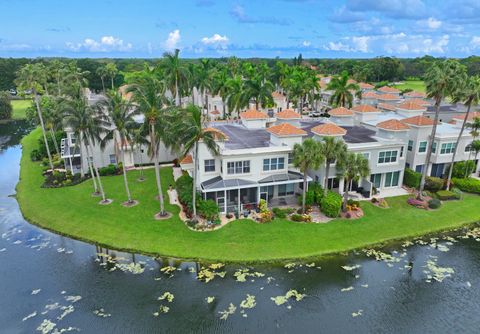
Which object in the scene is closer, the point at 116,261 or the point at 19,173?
the point at 116,261

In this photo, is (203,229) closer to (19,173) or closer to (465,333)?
(465,333)

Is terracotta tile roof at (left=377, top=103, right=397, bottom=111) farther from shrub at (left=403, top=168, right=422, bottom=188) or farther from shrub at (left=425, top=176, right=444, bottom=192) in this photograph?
shrub at (left=425, top=176, right=444, bottom=192)

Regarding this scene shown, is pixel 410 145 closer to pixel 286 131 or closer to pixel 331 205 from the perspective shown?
pixel 331 205

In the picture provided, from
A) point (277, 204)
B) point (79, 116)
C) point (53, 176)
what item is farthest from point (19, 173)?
point (277, 204)

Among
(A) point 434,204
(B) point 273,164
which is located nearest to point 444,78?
(A) point 434,204

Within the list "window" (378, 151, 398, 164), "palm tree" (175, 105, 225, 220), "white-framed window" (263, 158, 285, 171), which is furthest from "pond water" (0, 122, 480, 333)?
"white-framed window" (263, 158, 285, 171)

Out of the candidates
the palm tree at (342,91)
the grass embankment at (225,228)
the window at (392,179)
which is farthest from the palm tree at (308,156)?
the palm tree at (342,91)
